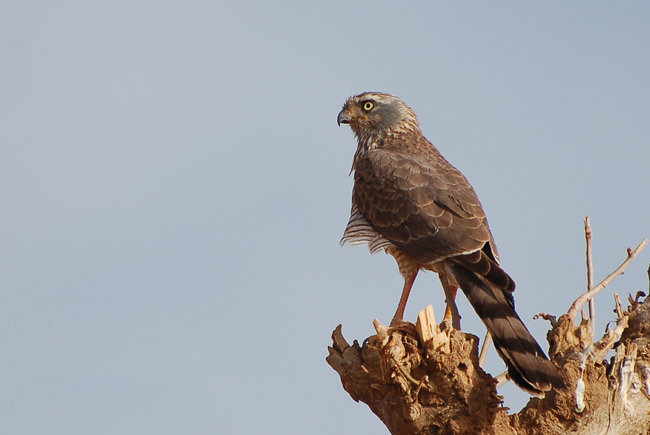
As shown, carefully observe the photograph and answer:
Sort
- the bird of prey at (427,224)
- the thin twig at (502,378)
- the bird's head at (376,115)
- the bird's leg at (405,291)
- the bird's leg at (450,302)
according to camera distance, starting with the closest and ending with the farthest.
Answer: the thin twig at (502,378) < the bird of prey at (427,224) < the bird's leg at (450,302) < the bird's leg at (405,291) < the bird's head at (376,115)

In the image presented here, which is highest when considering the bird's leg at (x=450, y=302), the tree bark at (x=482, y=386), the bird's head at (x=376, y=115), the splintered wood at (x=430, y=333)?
the bird's head at (x=376, y=115)

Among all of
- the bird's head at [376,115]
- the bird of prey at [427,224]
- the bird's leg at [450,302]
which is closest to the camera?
the bird of prey at [427,224]

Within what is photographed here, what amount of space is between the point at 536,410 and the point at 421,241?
2.02 m

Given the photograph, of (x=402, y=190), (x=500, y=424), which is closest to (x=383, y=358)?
(x=500, y=424)

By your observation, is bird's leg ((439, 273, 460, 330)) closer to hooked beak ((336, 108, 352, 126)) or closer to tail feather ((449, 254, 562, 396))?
tail feather ((449, 254, 562, 396))

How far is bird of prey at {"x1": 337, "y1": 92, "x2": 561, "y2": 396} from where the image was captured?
17.9 ft

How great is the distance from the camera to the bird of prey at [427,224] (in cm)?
544

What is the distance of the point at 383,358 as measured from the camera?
192 inches

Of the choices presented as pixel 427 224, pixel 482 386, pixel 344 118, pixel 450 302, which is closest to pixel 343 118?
pixel 344 118

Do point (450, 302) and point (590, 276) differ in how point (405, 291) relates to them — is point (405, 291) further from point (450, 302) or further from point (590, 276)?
point (590, 276)

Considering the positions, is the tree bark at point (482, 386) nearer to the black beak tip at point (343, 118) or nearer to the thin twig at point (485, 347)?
the thin twig at point (485, 347)

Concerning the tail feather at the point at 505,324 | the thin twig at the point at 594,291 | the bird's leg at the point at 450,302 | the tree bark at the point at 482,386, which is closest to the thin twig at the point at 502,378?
the tail feather at the point at 505,324

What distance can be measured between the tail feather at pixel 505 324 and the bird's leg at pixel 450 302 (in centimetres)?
33

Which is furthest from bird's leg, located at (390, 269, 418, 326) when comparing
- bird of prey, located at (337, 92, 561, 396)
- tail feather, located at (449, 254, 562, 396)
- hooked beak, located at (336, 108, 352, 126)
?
hooked beak, located at (336, 108, 352, 126)
